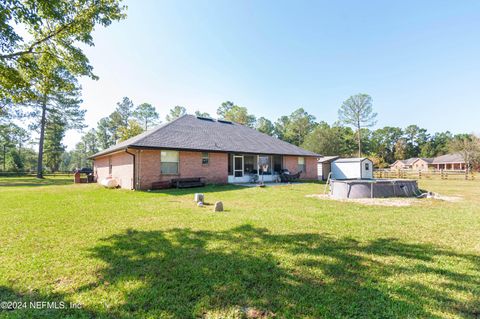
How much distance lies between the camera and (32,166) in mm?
47531

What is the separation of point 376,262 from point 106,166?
19.5 metres

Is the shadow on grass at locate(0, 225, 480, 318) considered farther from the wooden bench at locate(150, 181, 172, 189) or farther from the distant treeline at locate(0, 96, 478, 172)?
the distant treeline at locate(0, 96, 478, 172)

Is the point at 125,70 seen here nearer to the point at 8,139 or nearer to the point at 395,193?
the point at 395,193

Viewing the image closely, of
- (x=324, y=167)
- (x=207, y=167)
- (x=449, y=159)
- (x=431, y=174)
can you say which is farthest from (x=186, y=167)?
(x=449, y=159)

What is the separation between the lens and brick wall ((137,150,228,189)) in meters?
12.5

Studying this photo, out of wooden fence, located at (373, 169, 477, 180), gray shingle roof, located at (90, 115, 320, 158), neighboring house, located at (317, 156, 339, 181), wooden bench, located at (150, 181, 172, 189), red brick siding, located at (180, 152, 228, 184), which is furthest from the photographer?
wooden fence, located at (373, 169, 477, 180)

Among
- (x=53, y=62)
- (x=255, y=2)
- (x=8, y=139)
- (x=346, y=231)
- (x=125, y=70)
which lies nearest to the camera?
(x=346, y=231)

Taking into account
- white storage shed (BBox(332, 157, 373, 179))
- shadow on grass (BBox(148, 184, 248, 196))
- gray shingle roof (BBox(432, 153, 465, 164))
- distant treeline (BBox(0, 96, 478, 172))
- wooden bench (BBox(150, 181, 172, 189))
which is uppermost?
distant treeline (BBox(0, 96, 478, 172))

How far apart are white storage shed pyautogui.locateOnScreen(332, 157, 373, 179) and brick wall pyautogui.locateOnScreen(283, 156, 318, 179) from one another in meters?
2.52

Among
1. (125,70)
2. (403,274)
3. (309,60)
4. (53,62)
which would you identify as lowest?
(403,274)

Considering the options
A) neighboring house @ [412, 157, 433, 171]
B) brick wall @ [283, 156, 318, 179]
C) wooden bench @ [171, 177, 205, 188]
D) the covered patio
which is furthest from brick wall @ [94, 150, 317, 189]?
neighboring house @ [412, 157, 433, 171]

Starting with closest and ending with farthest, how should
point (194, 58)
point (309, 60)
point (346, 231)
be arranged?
1. point (346, 231)
2. point (194, 58)
3. point (309, 60)

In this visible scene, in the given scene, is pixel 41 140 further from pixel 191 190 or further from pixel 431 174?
pixel 431 174

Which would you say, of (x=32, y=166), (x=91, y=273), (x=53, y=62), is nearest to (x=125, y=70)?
(x=53, y=62)
